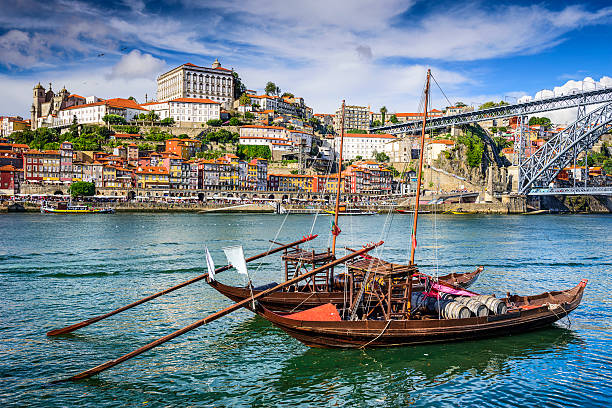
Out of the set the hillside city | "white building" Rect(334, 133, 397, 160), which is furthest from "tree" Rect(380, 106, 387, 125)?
"white building" Rect(334, 133, 397, 160)

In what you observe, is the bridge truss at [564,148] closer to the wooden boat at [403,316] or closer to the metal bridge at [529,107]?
the metal bridge at [529,107]

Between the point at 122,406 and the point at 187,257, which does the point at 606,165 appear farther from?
the point at 122,406

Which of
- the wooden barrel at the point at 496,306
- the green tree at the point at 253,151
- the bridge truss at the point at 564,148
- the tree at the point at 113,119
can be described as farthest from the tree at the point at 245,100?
the wooden barrel at the point at 496,306

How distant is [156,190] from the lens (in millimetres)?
66312

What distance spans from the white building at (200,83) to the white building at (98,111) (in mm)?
9458

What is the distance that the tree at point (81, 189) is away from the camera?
61.1 metres

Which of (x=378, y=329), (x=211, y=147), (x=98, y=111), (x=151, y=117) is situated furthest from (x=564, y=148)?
(x=98, y=111)

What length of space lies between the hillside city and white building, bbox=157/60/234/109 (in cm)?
21

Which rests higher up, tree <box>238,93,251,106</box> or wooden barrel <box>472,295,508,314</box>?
tree <box>238,93,251,106</box>

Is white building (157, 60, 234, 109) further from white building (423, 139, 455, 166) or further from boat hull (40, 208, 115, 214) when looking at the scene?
boat hull (40, 208, 115, 214)

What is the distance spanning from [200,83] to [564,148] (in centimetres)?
6787

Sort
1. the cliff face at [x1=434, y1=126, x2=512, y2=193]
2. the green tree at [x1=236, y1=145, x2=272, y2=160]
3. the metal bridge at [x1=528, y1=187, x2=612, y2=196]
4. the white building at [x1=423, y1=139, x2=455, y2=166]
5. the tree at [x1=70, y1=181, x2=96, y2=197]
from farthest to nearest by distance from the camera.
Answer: the white building at [x1=423, y1=139, x2=455, y2=166] → the green tree at [x1=236, y1=145, x2=272, y2=160] → the cliff face at [x1=434, y1=126, x2=512, y2=193] → the tree at [x1=70, y1=181, x2=96, y2=197] → the metal bridge at [x1=528, y1=187, x2=612, y2=196]

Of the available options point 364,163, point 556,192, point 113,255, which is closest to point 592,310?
point 113,255

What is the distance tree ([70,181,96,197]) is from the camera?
6112 centimetres
